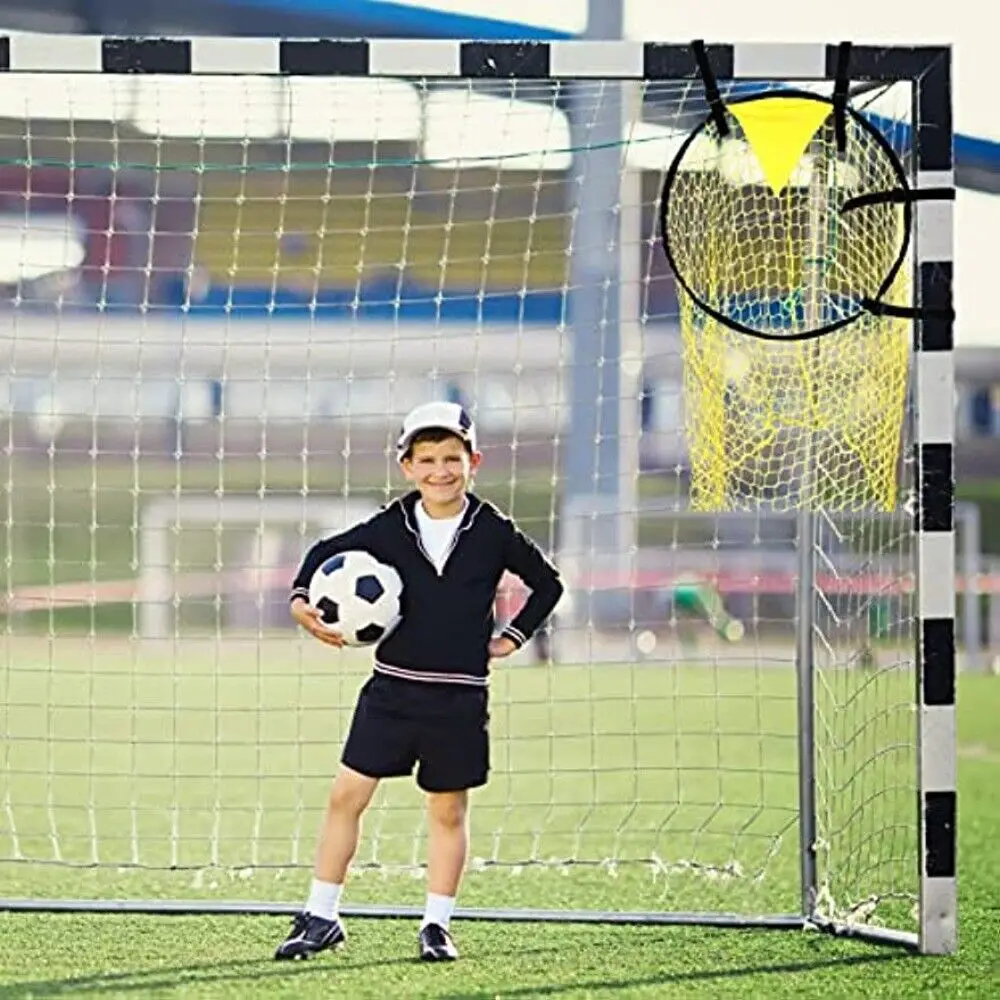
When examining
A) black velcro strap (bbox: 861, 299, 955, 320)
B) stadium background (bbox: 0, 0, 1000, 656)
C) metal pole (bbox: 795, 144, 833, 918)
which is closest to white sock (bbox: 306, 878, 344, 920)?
metal pole (bbox: 795, 144, 833, 918)

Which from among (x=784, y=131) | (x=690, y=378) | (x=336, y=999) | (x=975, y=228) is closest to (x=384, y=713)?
(x=336, y=999)

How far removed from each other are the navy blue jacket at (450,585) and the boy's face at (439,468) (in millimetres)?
59

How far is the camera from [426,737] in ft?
15.9

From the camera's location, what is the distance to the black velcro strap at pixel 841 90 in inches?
193

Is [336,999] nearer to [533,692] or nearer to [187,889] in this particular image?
[187,889]

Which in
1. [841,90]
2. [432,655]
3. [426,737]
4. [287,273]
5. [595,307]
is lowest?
[426,737]

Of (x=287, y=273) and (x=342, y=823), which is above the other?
(x=287, y=273)

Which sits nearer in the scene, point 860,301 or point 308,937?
point 308,937

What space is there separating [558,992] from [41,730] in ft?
21.3

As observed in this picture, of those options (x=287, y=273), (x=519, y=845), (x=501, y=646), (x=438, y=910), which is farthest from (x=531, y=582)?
(x=287, y=273)

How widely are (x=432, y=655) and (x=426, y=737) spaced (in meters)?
0.16

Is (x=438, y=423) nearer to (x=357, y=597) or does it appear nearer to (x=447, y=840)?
(x=357, y=597)

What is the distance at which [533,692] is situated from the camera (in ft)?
40.1

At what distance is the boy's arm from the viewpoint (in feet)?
16.2
